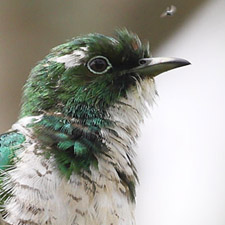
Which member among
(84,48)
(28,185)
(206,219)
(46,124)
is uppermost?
(84,48)

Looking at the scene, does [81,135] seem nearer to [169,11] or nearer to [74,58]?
[74,58]

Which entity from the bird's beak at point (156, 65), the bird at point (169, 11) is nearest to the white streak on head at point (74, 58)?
the bird's beak at point (156, 65)

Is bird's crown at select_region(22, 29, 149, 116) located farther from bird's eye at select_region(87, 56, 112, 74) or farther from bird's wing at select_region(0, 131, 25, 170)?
bird's wing at select_region(0, 131, 25, 170)

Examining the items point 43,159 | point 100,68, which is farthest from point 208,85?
point 43,159

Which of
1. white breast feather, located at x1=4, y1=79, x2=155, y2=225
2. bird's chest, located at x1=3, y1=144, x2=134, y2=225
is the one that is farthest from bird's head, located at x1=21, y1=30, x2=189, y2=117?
bird's chest, located at x1=3, y1=144, x2=134, y2=225

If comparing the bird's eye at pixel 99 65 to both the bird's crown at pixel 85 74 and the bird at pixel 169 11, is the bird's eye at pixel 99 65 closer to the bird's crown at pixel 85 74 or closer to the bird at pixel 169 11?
the bird's crown at pixel 85 74

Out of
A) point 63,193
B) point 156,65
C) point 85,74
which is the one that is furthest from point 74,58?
point 63,193

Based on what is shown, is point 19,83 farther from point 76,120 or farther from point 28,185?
point 28,185

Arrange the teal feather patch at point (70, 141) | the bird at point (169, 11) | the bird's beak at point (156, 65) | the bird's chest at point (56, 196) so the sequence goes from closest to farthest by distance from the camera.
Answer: the bird's chest at point (56, 196), the teal feather patch at point (70, 141), the bird's beak at point (156, 65), the bird at point (169, 11)
